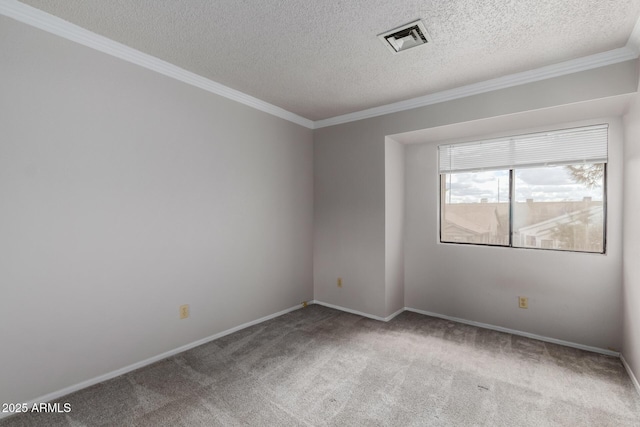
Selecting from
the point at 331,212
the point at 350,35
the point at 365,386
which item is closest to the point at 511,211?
the point at 331,212

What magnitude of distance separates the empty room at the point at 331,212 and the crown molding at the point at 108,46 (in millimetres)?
13

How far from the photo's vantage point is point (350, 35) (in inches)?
82.9

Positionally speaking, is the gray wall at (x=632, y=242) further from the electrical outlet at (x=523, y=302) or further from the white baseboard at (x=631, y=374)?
the electrical outlet at (x=523, y=302)

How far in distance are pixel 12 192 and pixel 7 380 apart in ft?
3.74

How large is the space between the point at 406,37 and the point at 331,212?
2.29 m

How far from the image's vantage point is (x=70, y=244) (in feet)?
6.84

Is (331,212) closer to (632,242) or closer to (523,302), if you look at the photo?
(523,302)

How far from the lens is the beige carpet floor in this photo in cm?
187

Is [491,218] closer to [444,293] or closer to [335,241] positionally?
[444,293]

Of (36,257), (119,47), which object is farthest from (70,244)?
(119,47)

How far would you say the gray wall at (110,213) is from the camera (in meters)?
1.89

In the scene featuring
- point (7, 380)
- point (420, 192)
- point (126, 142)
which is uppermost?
point (126, 142)

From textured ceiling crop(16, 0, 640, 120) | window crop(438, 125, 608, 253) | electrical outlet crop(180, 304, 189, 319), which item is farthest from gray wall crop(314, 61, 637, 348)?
electrical outlet crop(180, 304, 189, 319)

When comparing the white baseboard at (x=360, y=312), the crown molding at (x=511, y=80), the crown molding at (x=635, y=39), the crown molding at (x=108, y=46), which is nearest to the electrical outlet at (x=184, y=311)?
the white baseboard at (x=360, y=312)
